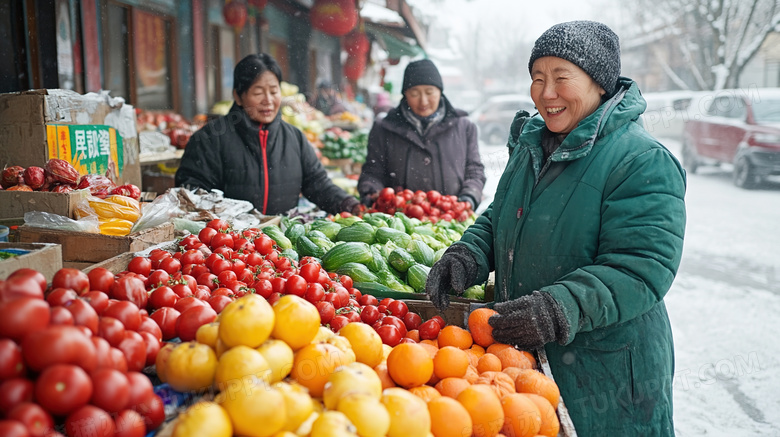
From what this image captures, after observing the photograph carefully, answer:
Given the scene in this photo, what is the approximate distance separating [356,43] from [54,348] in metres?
11.4

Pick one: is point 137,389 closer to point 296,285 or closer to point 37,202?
point 296,285

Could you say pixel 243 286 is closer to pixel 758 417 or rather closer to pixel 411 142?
pixel 411 142

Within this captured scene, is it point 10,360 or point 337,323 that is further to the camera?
point 337,323

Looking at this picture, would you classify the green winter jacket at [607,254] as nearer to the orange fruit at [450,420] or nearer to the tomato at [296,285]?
the orange fruit at [450,420]

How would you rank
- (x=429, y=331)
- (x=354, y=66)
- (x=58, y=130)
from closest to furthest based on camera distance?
(x=429, y=331) < (x=58, y=130) < (x=354, y=66)

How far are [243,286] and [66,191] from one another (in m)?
1.39

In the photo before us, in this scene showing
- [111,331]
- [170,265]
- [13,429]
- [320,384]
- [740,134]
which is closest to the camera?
[13,429]

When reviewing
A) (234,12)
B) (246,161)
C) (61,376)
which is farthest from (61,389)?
(234,12)

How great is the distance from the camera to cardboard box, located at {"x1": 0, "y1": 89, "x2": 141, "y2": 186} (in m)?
3.80

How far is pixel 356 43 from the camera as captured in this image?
1204 cm

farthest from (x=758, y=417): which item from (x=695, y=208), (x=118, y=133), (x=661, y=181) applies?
(x=695, y=208)

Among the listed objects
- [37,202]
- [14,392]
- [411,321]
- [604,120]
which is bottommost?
[411,321]

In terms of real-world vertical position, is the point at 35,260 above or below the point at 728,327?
above

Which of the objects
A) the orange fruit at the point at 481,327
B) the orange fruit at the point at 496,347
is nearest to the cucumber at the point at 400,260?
the orange fruit at the point at 481,327
